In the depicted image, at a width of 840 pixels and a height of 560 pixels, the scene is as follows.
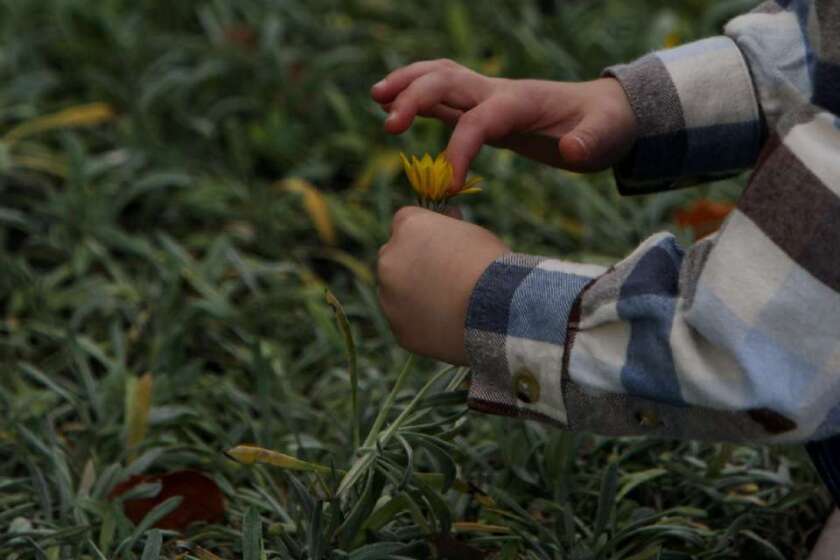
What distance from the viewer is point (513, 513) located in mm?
1558

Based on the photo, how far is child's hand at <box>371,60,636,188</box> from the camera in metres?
1.37

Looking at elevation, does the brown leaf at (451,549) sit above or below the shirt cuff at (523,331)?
below

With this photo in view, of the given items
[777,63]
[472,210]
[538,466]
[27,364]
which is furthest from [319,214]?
[777,63]

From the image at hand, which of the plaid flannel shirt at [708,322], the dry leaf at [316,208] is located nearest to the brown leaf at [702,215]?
the dry leaf at [316,208]

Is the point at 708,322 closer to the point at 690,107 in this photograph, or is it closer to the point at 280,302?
the point at 690,107

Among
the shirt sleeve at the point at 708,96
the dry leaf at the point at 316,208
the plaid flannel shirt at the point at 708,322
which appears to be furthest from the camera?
the dry leaf at the point at 316,208

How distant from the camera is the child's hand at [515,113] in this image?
1.37 meters

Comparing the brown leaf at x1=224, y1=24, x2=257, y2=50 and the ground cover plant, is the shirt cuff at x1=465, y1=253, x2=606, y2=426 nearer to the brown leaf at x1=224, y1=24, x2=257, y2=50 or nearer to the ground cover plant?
the ground cover plant

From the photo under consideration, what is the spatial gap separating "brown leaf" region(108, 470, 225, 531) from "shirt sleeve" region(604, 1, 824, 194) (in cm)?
56

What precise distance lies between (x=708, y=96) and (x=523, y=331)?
1.37ft

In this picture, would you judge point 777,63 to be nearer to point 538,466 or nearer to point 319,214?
point 538,466

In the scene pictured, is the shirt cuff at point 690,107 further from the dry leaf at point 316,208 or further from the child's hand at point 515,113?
the dry leaf at point 316,208

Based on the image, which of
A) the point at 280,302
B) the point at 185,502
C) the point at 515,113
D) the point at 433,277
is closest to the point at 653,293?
the point at 433,277

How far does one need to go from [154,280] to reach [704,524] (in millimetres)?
916
